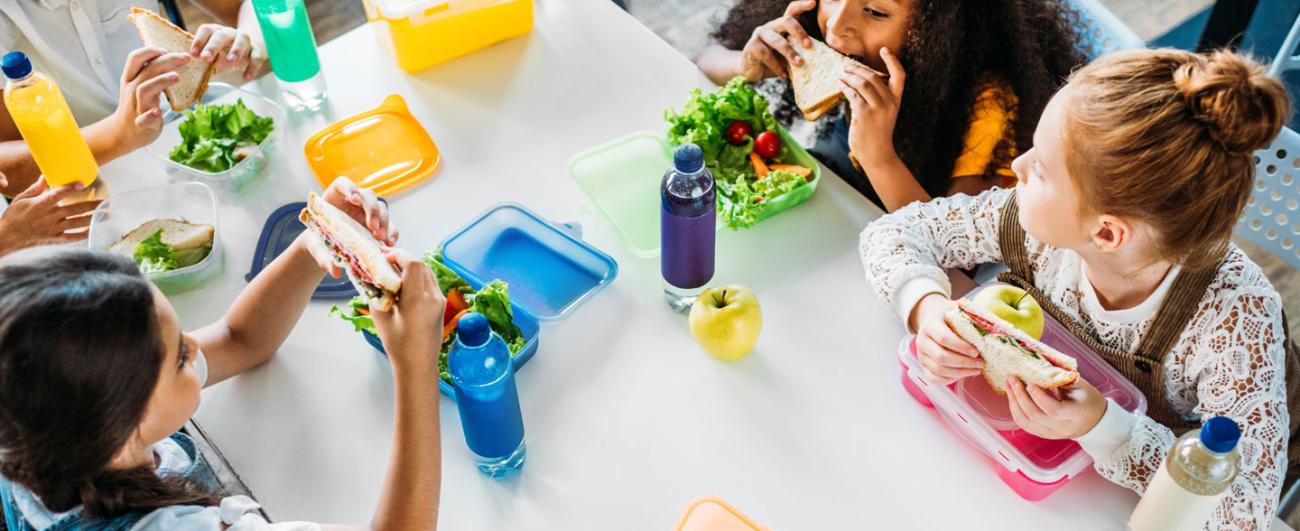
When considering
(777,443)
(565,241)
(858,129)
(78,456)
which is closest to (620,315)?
(565,241)

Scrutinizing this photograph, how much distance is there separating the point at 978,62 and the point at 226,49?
1.31m

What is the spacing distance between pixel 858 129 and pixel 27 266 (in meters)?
1.16

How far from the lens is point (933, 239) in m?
1.45

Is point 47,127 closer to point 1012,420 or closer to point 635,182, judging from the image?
point 635,182

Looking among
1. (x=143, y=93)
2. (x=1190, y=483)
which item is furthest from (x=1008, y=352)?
(x=143, y=93)

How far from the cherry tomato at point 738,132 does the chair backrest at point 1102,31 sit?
0.58 meters

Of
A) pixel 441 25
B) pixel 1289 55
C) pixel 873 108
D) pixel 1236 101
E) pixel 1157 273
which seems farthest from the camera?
pixel 1289 55

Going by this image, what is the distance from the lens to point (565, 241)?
149 cm

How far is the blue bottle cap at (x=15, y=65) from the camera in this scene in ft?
4.55

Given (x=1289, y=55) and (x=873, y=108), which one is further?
(x=1289, y=55)

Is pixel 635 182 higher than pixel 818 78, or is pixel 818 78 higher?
pixel 818 78

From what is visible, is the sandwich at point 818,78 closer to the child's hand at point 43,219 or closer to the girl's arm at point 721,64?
the girl's arm at point 721,64

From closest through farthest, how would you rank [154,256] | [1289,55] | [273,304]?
[273,304]
[154,256]
[1289,55]

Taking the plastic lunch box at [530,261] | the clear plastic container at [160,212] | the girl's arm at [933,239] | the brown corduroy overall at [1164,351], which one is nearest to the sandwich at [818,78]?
the girl's arm at [933,239]
